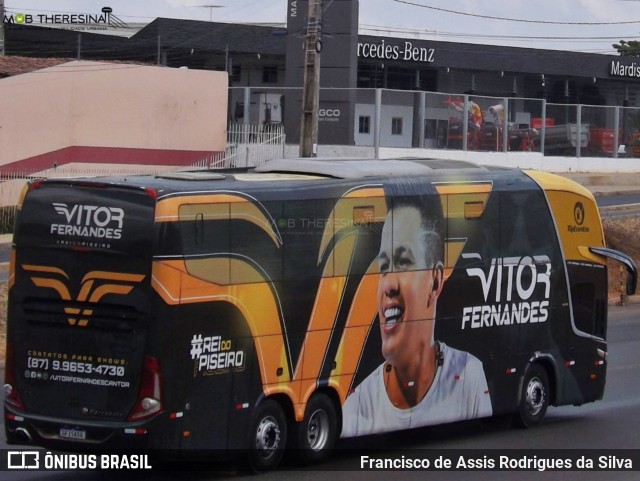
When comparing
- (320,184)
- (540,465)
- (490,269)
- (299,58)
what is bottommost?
(540,465)

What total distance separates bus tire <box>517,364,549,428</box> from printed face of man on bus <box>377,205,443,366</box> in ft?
7.11

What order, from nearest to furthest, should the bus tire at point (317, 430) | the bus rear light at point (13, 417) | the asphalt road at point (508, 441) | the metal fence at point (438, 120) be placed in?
the bus rear light at point (13, 417) → the asphalt road at point (508, 441) → the bus tire at point (317, 430) → the metal fence at point (438, 120)

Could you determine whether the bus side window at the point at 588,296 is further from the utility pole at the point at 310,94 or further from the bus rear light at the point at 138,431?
the utility pole at the point at 310,94

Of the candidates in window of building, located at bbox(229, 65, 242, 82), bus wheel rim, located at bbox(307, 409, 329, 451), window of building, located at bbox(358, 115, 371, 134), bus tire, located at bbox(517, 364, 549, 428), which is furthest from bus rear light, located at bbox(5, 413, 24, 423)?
window of building, located at bbox(229, 65, 242, 82)

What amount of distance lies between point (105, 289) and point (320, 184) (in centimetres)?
284

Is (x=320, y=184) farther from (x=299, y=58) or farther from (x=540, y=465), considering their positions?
(x=299, y=58)

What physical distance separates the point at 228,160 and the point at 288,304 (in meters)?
34.4

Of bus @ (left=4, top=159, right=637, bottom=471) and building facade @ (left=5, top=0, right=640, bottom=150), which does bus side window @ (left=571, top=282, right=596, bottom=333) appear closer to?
bus @ (left=4, top=159, right=637, bottom=471)

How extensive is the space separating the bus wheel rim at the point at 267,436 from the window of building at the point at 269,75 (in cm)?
4989

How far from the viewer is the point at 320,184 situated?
12547mm

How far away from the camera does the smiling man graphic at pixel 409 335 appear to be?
13148mm

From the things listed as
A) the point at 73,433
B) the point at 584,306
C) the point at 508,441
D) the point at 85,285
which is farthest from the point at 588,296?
the point at 73,433

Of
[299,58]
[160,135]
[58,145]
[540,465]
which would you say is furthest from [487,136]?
[540,465]

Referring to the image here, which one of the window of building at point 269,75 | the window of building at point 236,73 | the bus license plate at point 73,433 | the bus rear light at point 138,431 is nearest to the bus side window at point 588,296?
the bus rear light at point 138,431
